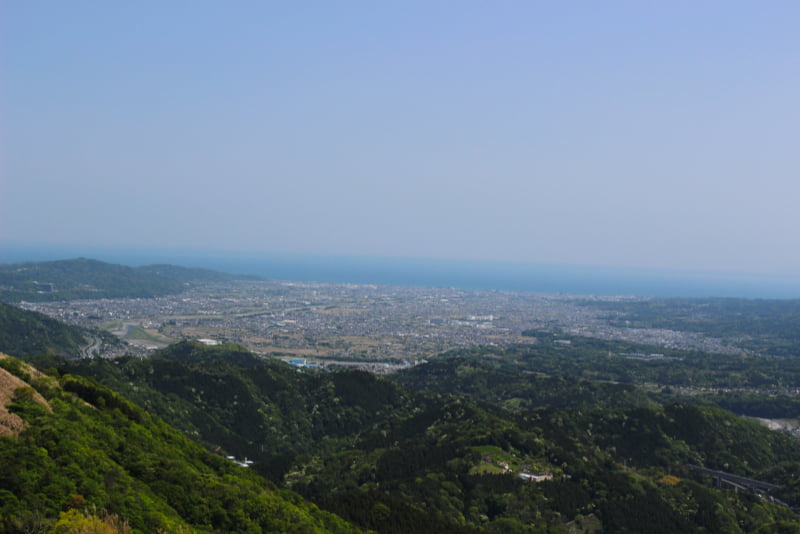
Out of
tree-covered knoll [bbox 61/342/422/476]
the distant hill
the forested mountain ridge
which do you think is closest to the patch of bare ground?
the forested mountain ridge

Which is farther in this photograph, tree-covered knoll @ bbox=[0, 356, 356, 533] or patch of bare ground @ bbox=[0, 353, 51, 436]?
patch of bare ground @ bbox=[0, 353, 51, 436]

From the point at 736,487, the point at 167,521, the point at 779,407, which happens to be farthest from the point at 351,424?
the point at 779,407

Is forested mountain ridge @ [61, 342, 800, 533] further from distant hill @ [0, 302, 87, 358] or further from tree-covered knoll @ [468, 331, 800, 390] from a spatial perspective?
distant hill @ [0, 302, 87, 358]

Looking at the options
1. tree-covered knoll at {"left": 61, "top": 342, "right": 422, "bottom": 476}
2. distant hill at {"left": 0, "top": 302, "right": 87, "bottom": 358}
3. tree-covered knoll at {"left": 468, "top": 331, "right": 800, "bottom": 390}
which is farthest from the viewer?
tree-covered knoll at {"left": 468, "top": 331, "right": 800, "bottom": 390}

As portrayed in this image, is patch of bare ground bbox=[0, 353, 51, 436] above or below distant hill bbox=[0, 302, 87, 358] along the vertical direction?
above

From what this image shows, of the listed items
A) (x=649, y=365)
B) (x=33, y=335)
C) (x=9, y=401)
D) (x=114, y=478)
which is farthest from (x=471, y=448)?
(x=33, y=335)

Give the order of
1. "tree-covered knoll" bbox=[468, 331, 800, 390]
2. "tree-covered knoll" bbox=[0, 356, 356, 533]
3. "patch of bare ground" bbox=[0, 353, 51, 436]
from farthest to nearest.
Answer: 1. "tree-covered knoll" bbox=[468, 331, 800, 390]
2. "patch of bare ground" bbox=[0, 353, 51, 436]
3. "tree-covered knoll" bbox=[0, 356, 356, 533]
